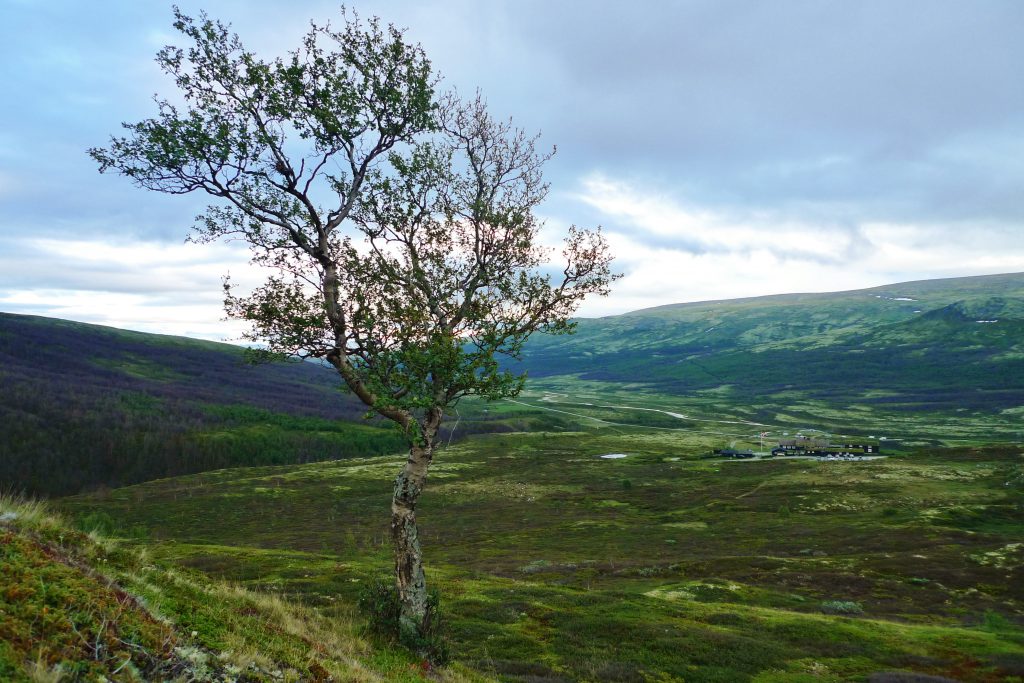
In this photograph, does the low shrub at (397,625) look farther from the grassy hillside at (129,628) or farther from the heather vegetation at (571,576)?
the grassy hillside at (129,628)

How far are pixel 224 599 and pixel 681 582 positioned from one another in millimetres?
43797

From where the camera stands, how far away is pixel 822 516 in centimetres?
9069

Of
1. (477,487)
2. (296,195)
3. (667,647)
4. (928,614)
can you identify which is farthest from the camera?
(477,487)

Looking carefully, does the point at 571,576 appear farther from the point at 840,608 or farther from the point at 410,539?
the point at 410,539

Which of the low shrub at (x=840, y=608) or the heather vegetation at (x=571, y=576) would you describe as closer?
the heather vegetation at (x=571, y=576)

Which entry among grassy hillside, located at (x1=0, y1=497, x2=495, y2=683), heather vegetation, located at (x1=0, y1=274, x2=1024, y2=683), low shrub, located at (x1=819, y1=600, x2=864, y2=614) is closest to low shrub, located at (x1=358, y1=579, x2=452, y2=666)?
heather vegetation, located at (x1=0, y1=274, x2=1024, y2=683)

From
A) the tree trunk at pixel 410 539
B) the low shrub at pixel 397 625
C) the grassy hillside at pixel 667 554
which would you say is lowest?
the grassy hillside at pixel 667 554

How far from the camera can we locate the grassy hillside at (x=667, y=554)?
97.7ft

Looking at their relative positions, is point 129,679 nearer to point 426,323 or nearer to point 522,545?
point 426,323

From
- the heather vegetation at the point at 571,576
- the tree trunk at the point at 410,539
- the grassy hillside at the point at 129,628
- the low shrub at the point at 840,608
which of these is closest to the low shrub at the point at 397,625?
the heather vegetation at the point at 571,576

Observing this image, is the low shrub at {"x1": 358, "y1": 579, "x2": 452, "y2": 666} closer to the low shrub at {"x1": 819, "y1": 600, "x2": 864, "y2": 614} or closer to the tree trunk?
the tree trunk

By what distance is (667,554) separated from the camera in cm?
6906

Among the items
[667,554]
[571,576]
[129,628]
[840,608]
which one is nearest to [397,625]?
[129,628]

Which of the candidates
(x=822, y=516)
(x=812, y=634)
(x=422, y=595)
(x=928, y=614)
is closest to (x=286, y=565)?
(x=422, y=595)
